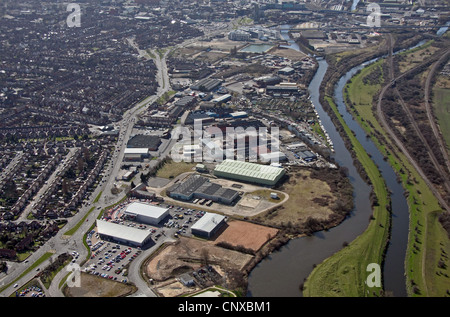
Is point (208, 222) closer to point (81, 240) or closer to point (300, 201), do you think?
point (300, 201)

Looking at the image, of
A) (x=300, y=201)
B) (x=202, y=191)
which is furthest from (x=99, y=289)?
(x=300, y=201)

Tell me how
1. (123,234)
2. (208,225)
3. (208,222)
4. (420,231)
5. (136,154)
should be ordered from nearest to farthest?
(123,234), (420,231), (208,225), (208,222), (136,154)

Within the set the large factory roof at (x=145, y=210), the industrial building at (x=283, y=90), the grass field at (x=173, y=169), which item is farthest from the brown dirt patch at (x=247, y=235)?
the industrial building at (x=283, y=90)

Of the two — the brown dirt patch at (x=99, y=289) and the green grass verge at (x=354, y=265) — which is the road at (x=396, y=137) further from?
the brown dirt patch at (x=99, y=289)

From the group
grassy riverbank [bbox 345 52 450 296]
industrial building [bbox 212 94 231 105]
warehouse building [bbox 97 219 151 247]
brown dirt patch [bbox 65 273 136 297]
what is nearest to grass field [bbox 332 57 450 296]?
grassy riverbank [bbox 345 52 450 296]

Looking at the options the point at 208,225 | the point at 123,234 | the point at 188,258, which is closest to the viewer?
the point at 188,258

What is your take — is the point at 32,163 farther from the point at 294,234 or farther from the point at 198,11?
the point at 198,11
